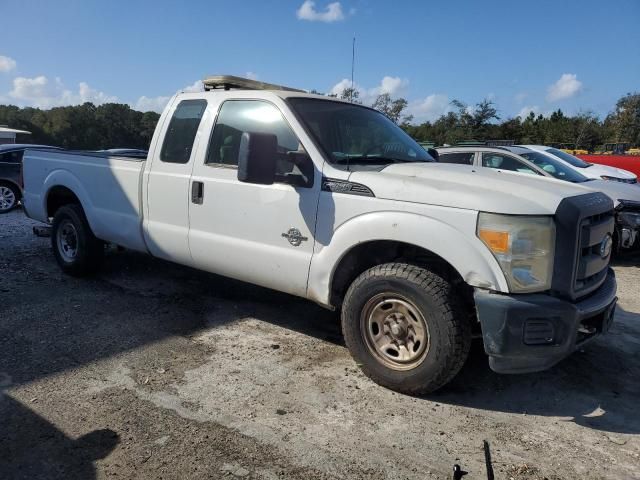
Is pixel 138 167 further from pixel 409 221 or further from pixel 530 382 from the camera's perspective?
pixel 530 382

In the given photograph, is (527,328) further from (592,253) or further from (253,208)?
(253,208)

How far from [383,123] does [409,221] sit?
1.68 meters

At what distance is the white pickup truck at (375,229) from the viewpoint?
2.96m

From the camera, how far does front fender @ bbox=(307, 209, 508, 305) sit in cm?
299

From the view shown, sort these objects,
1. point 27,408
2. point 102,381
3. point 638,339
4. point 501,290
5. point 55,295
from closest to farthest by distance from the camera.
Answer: point 501,290 → point 27,408 → point 102,381 → point 638,339 → point 55,295

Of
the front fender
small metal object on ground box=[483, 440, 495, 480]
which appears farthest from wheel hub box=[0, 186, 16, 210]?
small metal object on ground box=[483, 440, 495, 480]

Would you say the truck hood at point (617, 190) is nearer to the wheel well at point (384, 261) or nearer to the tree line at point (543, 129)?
the wheel well at point (384, 261)

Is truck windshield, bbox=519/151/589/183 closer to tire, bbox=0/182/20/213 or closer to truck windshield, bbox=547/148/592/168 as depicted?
truck windshield, bbox=547/148/592/168

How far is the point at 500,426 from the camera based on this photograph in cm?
312

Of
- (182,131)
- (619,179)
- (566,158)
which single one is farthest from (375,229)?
(619,179)

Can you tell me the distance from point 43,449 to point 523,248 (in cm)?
289

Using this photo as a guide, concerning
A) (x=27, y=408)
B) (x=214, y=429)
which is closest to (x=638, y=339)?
(x=214, y=429)

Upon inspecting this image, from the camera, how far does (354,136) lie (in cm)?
411

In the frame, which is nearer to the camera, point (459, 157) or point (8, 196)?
point (459, 157)
